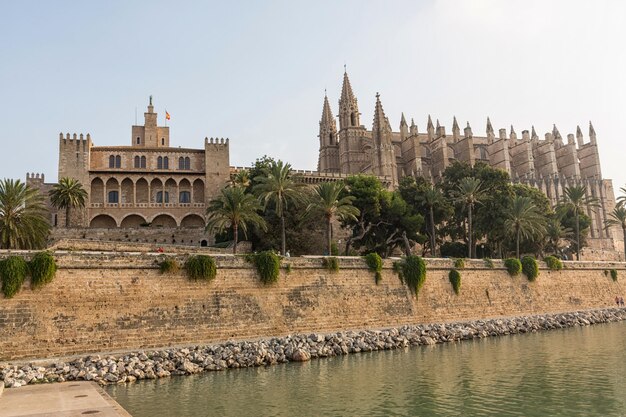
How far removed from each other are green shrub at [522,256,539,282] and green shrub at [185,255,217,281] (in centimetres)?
2228

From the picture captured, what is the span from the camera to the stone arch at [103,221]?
5399 centimetres

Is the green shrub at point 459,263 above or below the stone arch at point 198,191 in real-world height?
below

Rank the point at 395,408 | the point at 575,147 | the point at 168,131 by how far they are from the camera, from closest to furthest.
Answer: the point at 395,408
the point at 168,131
the point at 575,147

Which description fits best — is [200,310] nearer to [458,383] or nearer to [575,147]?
[458,383]

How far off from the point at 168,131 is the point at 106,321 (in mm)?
49963

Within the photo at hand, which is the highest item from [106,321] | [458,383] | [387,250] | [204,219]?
[204,219]

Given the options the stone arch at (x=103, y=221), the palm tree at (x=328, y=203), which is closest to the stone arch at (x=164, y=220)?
the stone arch at (x=103, y=221)

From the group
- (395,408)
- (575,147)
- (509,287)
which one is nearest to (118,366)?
(395,408)

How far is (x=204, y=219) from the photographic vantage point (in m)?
56.0

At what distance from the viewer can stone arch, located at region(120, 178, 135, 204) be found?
5475 centimetres

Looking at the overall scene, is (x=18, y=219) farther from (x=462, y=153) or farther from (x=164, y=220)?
(x=462, y=153)

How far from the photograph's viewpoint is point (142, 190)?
55.5 meters

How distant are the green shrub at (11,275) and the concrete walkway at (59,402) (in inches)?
214

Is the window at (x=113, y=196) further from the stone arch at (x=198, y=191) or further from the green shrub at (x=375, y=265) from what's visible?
the green shrub at (x=375, y=265)
